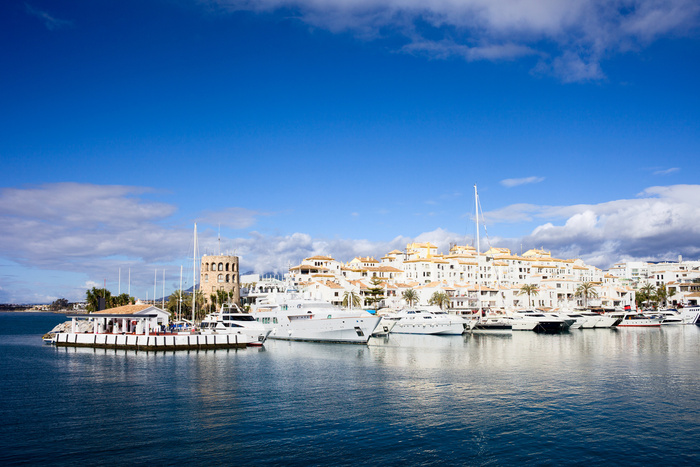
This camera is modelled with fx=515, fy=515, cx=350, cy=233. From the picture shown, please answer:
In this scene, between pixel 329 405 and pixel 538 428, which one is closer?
pixel 538 428

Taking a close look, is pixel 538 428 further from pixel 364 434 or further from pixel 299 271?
pixel 299 271

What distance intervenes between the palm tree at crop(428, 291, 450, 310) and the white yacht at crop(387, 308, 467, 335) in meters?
30.2

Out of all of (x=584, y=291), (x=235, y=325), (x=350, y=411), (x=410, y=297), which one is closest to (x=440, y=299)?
(x=410, y=297)

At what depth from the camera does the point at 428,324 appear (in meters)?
81.6

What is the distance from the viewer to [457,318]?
3174 inches

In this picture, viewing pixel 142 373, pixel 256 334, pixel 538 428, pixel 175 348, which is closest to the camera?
pixel 538 428

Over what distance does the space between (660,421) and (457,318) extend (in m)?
55.1

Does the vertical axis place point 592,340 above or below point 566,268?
below

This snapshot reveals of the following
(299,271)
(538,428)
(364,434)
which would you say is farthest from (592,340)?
(299,271)

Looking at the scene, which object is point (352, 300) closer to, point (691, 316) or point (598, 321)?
point (598, 321)

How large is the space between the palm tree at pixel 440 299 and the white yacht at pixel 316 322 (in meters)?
50.5

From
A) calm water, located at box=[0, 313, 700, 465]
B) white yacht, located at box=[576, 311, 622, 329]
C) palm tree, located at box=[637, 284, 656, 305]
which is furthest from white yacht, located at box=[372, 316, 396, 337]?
palm tree, located at box=[637, 284, 656, 305]

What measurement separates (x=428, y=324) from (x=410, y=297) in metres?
39.5

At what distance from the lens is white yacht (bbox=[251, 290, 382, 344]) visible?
63562mm
